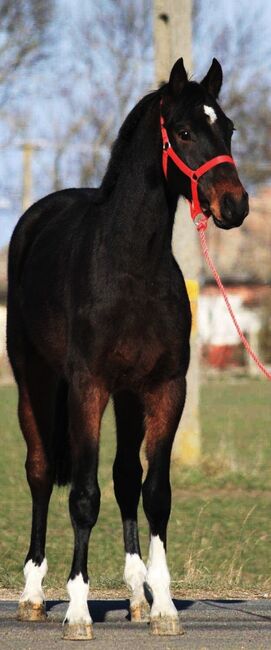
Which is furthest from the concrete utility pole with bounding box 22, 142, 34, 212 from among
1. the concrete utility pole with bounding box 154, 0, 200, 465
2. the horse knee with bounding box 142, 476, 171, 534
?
the horse knee with bounding box 142, 476, 171, 534

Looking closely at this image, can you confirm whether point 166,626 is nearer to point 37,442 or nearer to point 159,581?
point 159,581

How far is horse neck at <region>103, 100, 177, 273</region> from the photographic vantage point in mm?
6777

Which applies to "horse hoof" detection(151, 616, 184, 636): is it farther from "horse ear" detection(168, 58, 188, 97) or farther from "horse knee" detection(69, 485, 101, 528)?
"horse ear" detection(168, 58, 188, 97)

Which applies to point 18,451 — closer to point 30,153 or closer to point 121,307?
point 121,307

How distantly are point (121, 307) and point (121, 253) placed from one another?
0.28m

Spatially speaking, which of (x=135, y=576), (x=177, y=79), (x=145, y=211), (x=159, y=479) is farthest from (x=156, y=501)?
(x=177, y=79)

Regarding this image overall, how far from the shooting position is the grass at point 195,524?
9.35 metres

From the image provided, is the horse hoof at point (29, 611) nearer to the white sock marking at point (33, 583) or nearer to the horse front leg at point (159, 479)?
the white sock marking at point (33, 583)

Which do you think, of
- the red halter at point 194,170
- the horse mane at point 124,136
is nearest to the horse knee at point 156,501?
the red halter at point 194,170

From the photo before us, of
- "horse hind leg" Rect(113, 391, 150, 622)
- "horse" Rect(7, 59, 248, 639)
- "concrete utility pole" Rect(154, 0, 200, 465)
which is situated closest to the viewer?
"horse" Rect(7, 59, 248, 639)

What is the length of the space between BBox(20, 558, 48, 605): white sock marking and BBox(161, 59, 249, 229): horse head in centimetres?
209

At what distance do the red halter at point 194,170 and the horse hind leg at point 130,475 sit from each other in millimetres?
1050

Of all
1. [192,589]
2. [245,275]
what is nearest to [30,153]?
[245,275]

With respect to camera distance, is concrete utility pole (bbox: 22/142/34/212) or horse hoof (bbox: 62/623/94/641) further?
concrete utility pole (bbox: 22/142/34/212)
